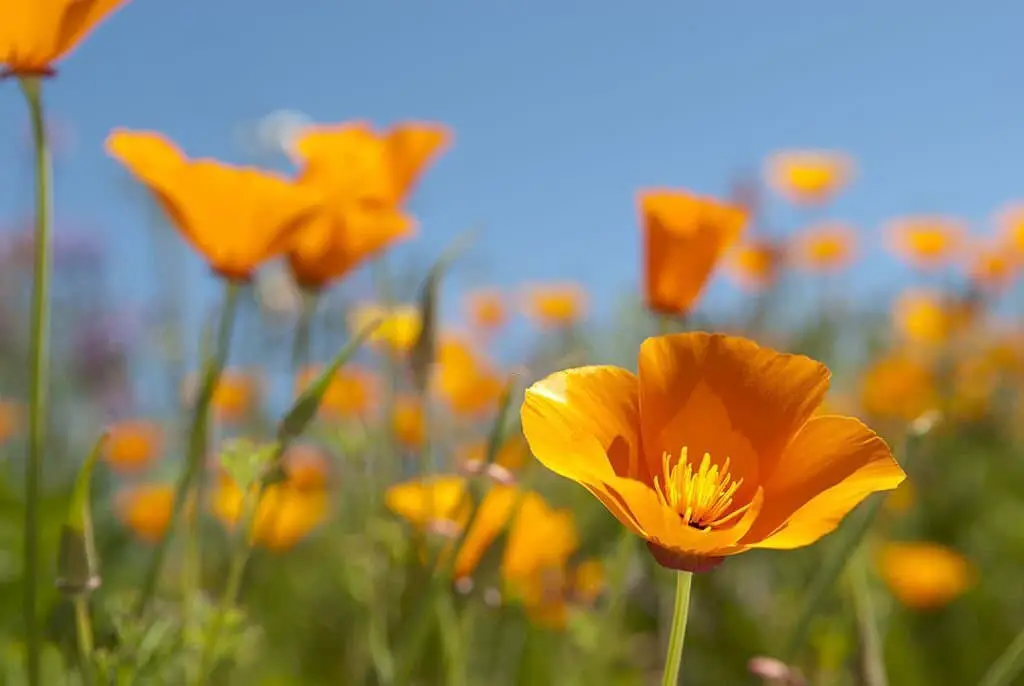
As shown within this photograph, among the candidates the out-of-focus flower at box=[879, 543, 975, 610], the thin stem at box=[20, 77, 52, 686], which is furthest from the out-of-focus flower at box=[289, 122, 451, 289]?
the out-of-focus flower at box=[879, 543, 975, 610]

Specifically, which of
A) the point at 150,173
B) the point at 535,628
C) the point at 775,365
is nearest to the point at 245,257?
the point at 150,173

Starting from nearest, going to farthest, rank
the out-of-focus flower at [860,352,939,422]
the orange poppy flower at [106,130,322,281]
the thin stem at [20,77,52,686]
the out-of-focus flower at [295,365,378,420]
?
the thin stem at [20,77,52,686] → the orange poppy flower at [106,130,322,281] → the out-of-focus flower at [295,365,378,420] → the out-of-focus flower at [860,352,939,422]

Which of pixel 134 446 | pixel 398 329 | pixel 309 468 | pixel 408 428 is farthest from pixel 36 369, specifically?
pixel 134 446

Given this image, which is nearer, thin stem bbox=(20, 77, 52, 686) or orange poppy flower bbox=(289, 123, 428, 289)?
thin stem bbox=(20, 77, 52, 686)

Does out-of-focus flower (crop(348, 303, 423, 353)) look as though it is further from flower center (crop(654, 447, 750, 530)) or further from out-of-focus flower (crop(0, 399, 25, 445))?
out-of-focus flower (crop(0, 399, 25, 445))

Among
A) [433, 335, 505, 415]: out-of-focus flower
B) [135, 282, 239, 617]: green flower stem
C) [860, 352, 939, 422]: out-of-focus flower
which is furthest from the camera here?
[860, 352, 939, 422]: out-of-focus flower
